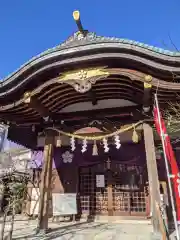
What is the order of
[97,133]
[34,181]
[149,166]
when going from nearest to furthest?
[149,166]
[97,133]
[34,181]

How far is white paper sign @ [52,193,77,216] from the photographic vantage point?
32.1 feet

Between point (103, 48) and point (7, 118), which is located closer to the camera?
point (103, 48)

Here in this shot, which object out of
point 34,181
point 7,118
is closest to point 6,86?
point 7,118

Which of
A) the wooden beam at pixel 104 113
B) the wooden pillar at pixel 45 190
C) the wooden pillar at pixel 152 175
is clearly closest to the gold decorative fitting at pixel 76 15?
the wooden beam at pixel 104 113

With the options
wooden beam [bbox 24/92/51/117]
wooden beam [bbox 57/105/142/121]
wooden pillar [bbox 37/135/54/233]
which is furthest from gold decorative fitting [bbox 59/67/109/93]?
wooden pillar [bbox 37/135/54/233]

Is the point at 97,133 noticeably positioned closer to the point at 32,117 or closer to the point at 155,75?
the point at 32,117

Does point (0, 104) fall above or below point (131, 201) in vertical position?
above

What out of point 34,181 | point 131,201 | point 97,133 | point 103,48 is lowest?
point 131,201

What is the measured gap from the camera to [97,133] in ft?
31.1

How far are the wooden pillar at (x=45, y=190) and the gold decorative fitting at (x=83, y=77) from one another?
274cm

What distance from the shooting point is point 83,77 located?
6.58 meters

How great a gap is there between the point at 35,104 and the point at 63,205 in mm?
5188

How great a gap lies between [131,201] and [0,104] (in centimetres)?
722

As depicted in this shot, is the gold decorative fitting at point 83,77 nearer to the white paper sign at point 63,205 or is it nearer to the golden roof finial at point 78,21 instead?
the golden roof finial at point 78,21
